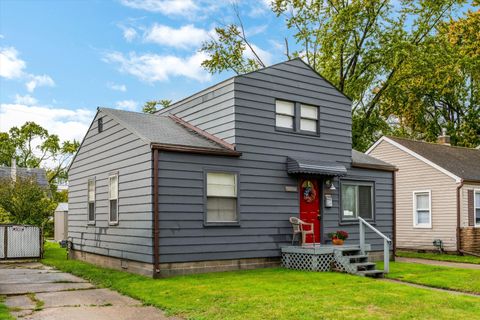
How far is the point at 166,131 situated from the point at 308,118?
13.3 feet

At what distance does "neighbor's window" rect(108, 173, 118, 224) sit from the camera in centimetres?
1367

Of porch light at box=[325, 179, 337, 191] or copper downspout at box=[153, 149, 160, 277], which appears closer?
copper downspout at box=[153, 149, 160, 277]

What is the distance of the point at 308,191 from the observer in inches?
551

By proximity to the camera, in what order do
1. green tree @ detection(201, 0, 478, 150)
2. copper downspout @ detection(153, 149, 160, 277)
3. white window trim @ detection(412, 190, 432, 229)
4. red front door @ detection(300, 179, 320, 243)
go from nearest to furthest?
copper downspout @ detection(153, 149, 160, 277) → red front door @ detection(300, 179, 320, 243) → white window trim @ detection(412, 190, 432, 229) → green tree @ detection(201, 0, 478, 150)

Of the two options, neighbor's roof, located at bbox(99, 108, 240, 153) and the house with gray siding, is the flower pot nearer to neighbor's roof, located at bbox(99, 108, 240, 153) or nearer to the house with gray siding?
the house with gray siding

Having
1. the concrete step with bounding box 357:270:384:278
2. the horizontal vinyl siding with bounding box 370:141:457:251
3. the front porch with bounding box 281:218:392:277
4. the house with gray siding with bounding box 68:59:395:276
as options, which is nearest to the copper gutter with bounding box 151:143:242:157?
the house with gray siding with bounding box 68:59:395:276

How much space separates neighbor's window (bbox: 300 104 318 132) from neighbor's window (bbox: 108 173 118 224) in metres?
5.38

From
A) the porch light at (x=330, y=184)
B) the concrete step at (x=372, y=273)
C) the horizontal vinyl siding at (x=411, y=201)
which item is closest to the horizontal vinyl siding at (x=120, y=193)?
the concrete step at (x=372, y=273)

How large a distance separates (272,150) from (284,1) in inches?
650

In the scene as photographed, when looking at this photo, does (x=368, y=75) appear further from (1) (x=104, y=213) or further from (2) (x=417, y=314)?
(2) (x=417, y=314)

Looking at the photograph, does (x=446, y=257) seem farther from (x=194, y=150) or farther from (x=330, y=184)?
(x=194, y=150)

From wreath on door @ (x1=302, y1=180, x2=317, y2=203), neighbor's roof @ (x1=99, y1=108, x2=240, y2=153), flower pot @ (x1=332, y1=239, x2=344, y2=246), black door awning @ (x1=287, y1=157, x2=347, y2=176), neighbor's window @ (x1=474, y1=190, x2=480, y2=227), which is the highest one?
neighbor's roof @ (x1=99, y1=108, x2=240, y2=153)

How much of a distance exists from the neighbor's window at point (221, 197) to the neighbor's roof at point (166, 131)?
0.70 m

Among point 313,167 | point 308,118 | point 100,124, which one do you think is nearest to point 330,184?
point 313,167
